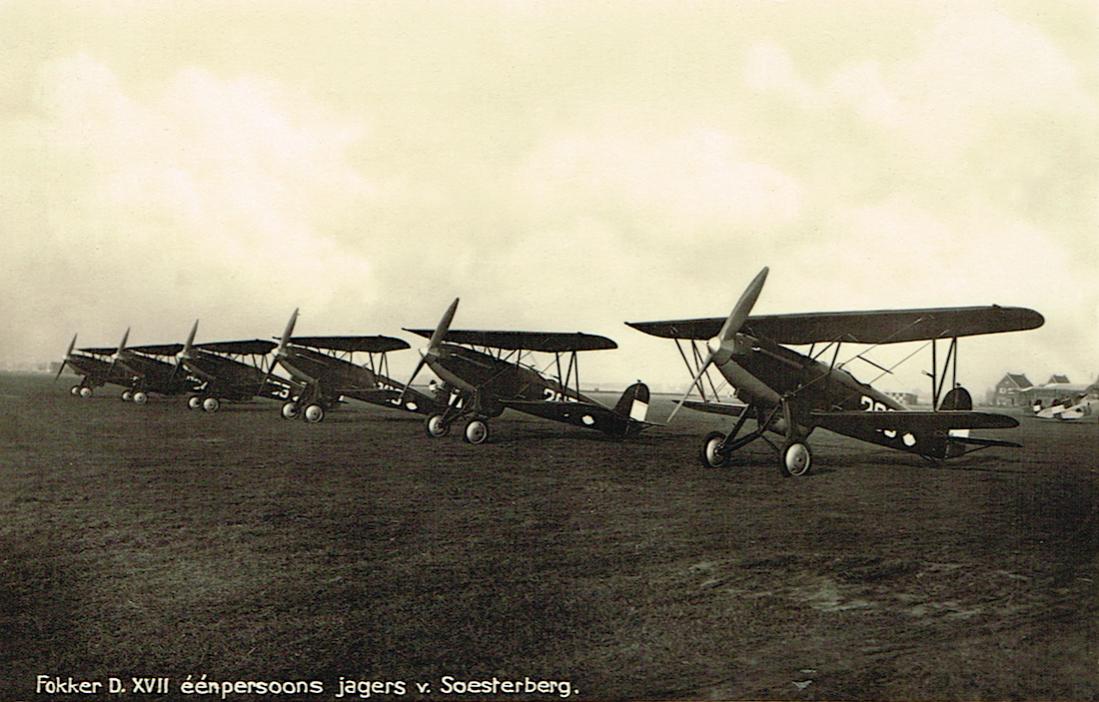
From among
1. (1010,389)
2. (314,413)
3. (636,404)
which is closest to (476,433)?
(636,404)

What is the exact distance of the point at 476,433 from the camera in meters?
15.0

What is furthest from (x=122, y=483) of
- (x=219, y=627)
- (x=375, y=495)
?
(x=219, y=627)

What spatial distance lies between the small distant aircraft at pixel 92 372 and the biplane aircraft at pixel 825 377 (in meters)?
27.8

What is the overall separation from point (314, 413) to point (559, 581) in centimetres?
1731

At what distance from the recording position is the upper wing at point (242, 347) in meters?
23.4

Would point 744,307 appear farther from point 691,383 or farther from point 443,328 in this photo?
point 443,328

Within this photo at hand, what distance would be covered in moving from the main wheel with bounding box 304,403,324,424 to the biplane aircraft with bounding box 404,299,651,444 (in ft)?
20.1

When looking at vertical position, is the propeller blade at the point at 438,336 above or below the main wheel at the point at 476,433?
above

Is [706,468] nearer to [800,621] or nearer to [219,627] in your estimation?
[800,621]

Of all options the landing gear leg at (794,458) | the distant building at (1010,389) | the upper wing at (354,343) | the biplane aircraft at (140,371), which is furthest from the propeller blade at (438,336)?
the distant building at (1010,389)

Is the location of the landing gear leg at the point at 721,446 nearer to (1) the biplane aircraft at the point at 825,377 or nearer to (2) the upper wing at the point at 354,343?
(1) the biplane aircraft at the point at 825,377

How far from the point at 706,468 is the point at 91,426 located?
1501 centimetres

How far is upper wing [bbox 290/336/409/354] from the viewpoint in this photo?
1964 centimetres

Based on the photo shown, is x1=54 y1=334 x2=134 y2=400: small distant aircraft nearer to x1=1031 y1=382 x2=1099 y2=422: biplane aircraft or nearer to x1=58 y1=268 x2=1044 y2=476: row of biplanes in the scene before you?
x1=58 y1=268 x2=1044 y2=476: row of biplanes
